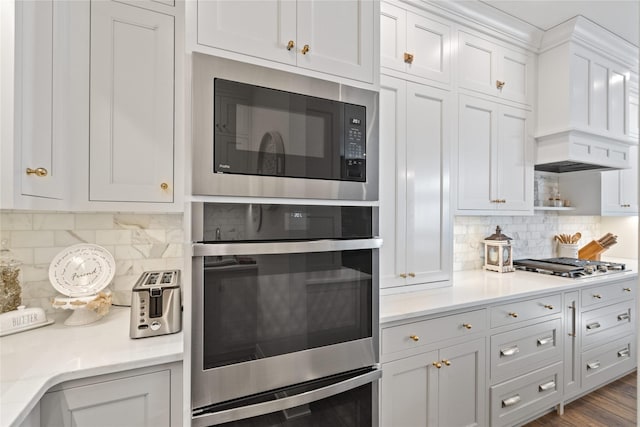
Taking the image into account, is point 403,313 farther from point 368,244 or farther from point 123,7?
point 123,7

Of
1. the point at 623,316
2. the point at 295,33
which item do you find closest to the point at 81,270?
the point at 295,33

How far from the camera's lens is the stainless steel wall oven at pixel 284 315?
1.04 m

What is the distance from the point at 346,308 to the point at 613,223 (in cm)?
418

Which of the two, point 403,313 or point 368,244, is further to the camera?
point 403,313

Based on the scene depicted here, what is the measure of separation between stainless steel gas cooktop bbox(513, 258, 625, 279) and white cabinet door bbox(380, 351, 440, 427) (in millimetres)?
1549

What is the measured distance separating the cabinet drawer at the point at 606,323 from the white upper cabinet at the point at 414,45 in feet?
6.88

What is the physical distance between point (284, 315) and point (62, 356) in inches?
30.4

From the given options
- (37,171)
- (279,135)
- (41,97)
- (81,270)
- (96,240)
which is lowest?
(81,270)

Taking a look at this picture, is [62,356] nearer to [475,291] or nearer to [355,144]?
[355,144]

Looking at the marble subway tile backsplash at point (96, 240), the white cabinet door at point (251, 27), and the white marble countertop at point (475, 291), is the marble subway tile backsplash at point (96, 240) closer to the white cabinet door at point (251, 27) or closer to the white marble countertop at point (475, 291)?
the white cabinet door at point (251, 27)

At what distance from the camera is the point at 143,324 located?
125 cm

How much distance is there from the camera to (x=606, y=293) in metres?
2.49

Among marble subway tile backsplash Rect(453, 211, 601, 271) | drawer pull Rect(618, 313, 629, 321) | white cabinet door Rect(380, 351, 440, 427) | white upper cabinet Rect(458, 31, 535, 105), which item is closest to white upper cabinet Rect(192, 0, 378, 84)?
white upper cabinet Rect(458, 31, 535, 105)

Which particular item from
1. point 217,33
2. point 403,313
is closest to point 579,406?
point 403,313
